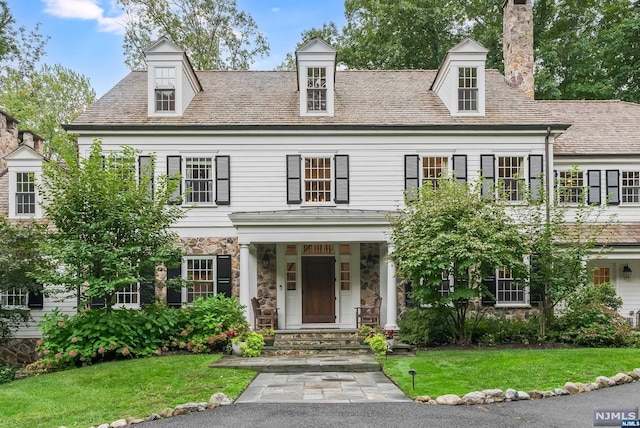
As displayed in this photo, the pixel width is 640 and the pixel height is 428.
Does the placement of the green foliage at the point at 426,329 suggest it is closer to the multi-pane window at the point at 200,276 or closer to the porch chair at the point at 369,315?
the porch chair at the point at 369,315

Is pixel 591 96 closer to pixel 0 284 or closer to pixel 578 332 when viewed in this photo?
pixel 578 332

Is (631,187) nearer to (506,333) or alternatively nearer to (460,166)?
(460,166)

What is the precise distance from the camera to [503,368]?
9859mm

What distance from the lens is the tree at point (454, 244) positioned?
12.2m

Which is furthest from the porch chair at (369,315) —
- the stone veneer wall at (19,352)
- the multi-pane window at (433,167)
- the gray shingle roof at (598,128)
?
the stone veneer wall at (19,352)

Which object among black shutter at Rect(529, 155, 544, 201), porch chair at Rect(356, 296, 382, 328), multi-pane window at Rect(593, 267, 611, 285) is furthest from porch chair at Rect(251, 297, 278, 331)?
multi-pane window at Rect(593, 267, 611, 285)

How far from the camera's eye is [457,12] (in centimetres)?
2677

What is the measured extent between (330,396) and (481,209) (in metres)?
6.43

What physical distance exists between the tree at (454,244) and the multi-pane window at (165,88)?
738cm

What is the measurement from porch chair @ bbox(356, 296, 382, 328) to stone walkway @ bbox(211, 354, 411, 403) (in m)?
1.85

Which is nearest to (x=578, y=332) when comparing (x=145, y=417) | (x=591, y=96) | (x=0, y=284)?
(x=145, y=417)

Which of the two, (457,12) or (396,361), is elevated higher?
(457,12)

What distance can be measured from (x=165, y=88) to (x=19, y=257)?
6043mm

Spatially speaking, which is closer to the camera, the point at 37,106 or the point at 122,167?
the point at 122,167
